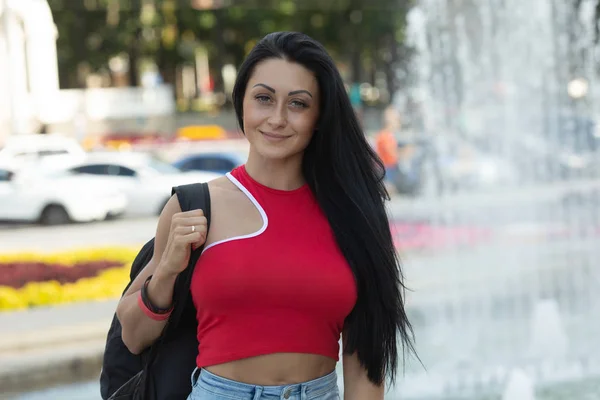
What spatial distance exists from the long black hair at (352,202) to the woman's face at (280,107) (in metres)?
0.02

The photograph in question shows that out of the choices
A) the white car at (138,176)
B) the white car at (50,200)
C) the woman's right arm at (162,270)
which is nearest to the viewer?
the woman's right arm at (162,270)

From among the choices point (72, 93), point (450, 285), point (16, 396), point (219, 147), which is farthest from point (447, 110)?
point (72, 93)

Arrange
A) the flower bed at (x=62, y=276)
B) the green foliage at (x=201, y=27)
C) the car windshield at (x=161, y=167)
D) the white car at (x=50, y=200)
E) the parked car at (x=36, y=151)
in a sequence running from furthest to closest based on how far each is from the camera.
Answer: the green foliage at (x=201, y=27) → the parked car at (x=36, y=151) → the car windshield at (x=161, y=167) → the white car at (x=50, y=200) → the flower bed at (x=62, y=276)

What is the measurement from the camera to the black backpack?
204 cm

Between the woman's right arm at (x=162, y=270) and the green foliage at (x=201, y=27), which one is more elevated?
the green foliage at (x=201, y=27)

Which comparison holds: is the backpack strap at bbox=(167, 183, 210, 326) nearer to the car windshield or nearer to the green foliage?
the car windshield

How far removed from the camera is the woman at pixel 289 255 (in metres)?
1.97

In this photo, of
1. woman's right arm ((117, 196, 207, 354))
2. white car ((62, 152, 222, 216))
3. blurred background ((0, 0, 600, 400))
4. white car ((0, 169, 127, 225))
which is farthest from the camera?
white car ((62, 152, 222, 216))

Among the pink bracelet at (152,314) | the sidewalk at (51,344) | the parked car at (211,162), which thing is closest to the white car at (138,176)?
the parked car at (211,162)

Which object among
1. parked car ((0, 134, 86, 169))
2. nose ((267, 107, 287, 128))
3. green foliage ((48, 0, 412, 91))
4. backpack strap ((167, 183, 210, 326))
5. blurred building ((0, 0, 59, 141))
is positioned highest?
green foliage ((48, 0, 412, 91))

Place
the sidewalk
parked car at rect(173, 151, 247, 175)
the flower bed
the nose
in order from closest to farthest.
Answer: the nose, the sidewalk, the flower bed, parked car at rect(173, 151, 247, 175)

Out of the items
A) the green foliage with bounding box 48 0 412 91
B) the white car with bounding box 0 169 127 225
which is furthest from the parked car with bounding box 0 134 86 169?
the green foliage with bounding box 48 0 412 91

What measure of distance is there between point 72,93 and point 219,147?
8635mm

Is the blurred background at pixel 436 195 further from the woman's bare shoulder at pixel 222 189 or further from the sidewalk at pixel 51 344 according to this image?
the woman's bare shoulder at pixel 222 189
